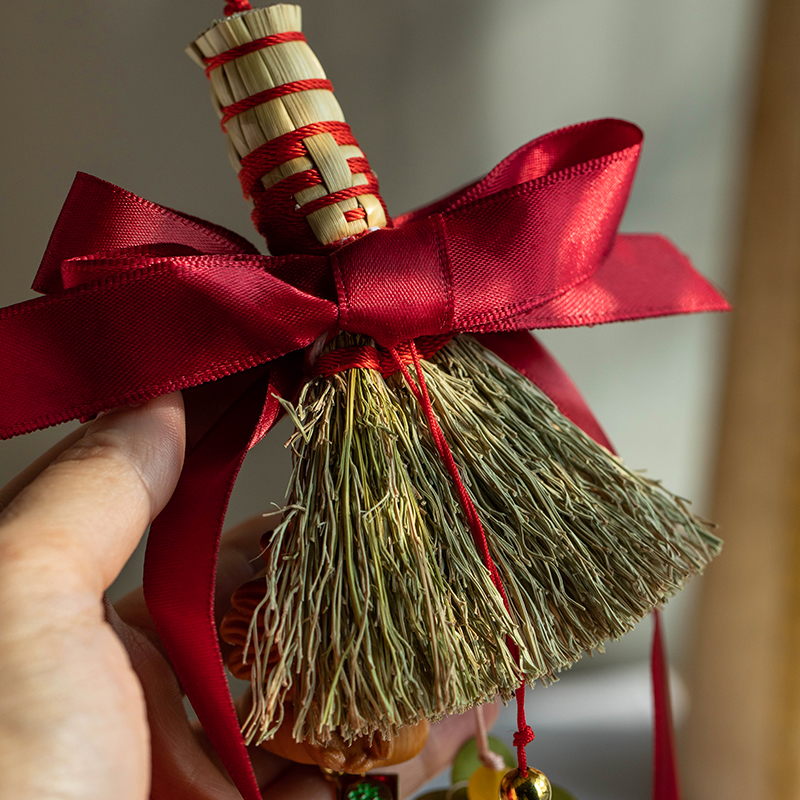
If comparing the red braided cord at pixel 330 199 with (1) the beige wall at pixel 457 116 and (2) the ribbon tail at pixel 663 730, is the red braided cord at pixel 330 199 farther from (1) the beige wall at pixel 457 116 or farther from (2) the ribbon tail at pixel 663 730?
(2) the ribbon tail at pixel 663 730

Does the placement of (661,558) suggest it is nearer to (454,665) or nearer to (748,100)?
(454,665)

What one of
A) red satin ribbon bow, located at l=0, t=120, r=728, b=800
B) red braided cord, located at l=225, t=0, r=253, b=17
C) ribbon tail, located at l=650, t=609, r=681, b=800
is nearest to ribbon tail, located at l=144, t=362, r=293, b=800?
red satin ribbon bow, located at l=0, t=120, r=728, b=800

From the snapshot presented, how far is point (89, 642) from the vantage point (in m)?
0.33

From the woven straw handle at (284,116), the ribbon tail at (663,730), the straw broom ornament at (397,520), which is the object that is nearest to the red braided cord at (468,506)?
the straw broom ornament at (397,520)

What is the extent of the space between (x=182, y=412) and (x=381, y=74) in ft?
1.24

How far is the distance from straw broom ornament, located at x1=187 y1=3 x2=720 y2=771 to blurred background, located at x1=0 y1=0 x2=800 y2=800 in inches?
6.2

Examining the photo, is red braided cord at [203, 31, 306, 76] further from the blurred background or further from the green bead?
the green bead

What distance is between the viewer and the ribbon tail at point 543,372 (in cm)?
51

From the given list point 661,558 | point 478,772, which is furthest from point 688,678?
point 661,558

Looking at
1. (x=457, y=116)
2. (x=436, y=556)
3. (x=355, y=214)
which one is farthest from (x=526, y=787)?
(x=457, y=116)

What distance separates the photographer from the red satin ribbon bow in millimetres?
379

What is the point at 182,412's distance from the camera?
1.43 feet

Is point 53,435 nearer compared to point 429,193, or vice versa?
point 53,435

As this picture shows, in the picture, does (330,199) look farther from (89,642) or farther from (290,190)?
(89,642)
